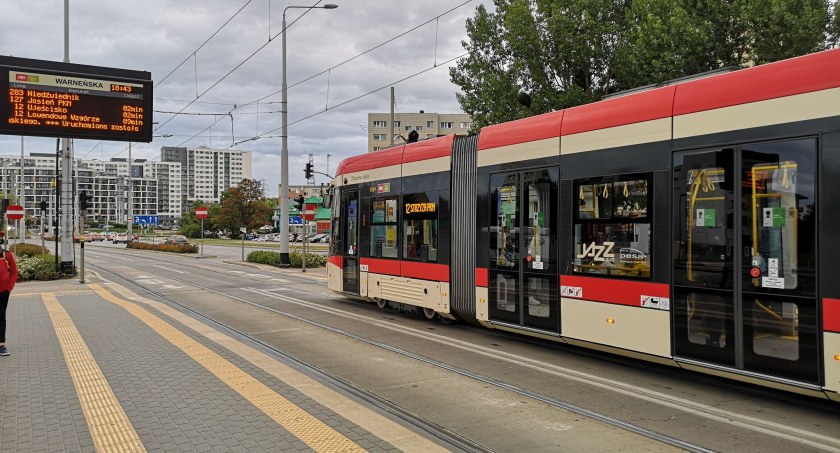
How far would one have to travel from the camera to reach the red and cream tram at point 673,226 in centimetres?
545

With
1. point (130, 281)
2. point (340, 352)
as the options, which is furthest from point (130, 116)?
point (340, 352)

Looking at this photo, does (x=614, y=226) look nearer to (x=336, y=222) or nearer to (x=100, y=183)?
(x=336, y=222)

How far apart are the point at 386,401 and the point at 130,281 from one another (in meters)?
18.7

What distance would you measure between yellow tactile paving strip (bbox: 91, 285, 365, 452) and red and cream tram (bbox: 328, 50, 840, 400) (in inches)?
152

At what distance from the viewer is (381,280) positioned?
41.3 ft

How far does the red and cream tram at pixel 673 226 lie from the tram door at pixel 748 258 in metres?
0.01

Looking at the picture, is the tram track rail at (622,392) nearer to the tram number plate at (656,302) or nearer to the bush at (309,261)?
the tram number plate at (656,302)

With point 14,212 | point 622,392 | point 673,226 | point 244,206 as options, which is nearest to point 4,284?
point 622,392

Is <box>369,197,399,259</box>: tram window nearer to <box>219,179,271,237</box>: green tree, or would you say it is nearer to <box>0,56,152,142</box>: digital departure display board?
<box>0,56,152,142</box>: digital departure display board

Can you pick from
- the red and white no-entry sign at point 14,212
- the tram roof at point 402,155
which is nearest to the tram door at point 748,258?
the tram roof at point 402,155

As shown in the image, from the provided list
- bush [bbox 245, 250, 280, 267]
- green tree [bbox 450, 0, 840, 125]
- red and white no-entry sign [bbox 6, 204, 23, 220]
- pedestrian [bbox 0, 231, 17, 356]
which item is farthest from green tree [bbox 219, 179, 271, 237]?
pedestrian [bbox 0, 231, 17, 356]

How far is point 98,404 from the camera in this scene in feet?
20.0

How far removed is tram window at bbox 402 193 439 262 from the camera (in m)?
11.0

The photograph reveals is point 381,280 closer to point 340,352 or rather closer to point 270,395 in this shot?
point 340,352
